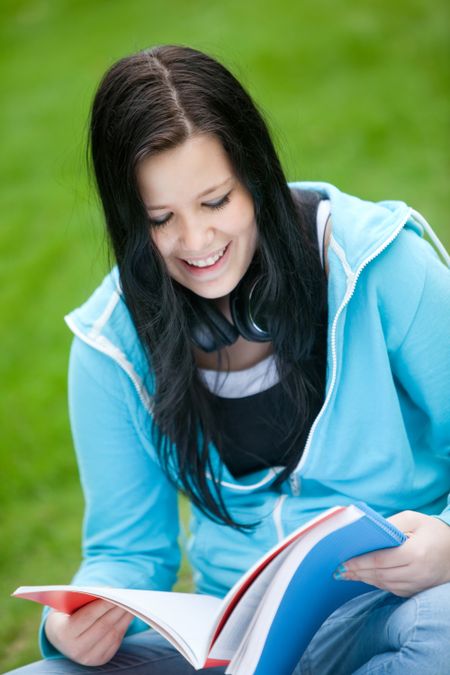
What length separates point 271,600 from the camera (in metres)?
1.35

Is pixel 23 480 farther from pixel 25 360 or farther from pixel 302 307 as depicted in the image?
pixel 302 307

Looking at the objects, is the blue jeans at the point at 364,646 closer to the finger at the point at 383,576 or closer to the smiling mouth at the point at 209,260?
the finger at the point at 383,576

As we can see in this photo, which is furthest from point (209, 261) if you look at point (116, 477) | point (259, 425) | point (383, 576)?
point (383, 576)

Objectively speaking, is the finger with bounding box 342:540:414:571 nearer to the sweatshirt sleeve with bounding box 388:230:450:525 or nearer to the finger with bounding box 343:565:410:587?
the finger with bounding box 343:565:410:587

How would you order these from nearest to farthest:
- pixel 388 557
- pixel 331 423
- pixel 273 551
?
pixel 273 551 → pixel 388 557 → pixel 331 423

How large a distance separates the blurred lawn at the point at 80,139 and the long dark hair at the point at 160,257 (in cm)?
93

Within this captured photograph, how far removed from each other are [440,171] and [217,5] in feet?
6.91

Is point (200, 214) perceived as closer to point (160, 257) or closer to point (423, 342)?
point (160, 257)

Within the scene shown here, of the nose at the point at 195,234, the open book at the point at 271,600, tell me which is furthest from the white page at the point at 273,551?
the nose at the point at 195,234

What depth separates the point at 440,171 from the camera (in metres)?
4.02

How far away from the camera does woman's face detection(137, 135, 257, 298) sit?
59.7 inches

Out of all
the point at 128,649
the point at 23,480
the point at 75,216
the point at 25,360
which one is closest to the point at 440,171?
the point at 75,216

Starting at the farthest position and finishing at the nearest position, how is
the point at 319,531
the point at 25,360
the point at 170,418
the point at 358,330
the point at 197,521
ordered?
the point at 25,360, the point at 197,521, the point at 170,418, the point at 358,330, the point at 319,531

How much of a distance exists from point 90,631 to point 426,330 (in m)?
0.75
